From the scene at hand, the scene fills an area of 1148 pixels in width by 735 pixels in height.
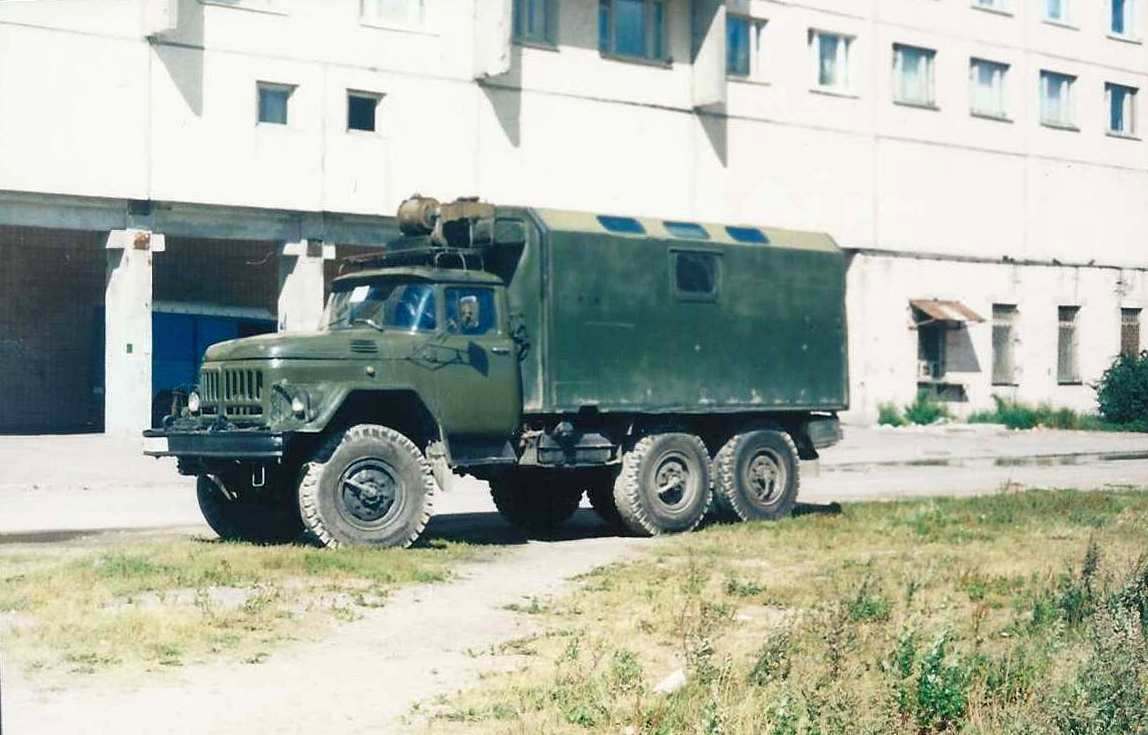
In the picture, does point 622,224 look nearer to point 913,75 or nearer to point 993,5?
point 913,75

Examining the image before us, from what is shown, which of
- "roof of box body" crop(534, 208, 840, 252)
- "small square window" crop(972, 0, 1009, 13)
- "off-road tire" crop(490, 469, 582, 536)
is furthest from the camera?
"small square window" crop(972, 0, 1009, 13)

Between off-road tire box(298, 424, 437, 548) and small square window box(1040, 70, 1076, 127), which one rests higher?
small square window box(1040, 70, 1076, 127)

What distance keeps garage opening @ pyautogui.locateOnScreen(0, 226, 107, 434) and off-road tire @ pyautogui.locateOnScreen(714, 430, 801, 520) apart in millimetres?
21030

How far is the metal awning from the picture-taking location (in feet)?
129

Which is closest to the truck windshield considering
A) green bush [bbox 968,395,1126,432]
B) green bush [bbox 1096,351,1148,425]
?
green bush [bbox 968,395,1126,432]

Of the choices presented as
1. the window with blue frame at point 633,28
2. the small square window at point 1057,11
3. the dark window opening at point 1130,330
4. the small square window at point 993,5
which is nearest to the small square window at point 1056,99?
the small square window at point 1057,11

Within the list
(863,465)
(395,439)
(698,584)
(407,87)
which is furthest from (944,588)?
Result: (407,87)

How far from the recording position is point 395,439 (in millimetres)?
13086

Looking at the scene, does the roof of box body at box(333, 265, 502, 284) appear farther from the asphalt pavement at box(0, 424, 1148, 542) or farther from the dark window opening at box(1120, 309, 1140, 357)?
the dark window opening at box(1120, 309, 1140, 357)

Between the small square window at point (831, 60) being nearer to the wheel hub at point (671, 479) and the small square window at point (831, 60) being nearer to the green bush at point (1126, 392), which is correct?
the green bush at point (1126, 392)

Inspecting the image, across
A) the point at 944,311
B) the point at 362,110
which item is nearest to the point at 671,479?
the point at 362,110

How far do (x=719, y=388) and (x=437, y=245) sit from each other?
10.6ft

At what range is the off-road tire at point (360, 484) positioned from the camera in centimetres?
1261

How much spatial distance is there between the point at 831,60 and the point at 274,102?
49.9 feet
